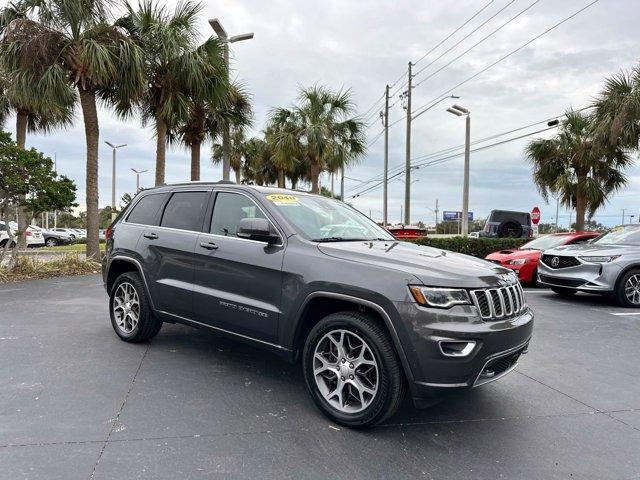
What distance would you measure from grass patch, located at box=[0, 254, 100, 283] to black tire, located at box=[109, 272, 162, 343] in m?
6.81

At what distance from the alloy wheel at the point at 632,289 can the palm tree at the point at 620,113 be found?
697cm

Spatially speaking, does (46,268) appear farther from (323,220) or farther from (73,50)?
(323,220)

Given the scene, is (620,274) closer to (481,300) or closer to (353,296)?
(481,300)

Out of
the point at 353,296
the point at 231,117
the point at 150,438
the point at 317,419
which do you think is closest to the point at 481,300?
the point at 353,296

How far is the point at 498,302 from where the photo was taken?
3.25 metres

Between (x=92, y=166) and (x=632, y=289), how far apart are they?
13.0 metres

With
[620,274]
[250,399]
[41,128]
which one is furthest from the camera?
[41,128]

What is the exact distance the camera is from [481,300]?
3.13m

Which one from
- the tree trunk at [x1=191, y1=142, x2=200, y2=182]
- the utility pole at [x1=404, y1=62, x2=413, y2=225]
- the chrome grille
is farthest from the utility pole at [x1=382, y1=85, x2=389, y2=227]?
the chrome grille

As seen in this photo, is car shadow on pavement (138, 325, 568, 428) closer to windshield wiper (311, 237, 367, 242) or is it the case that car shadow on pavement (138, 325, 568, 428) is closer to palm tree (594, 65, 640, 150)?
windshield wiper (311, 237, 367, 242)

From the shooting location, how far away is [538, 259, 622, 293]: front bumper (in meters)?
8.16

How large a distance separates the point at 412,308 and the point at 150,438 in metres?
1.89

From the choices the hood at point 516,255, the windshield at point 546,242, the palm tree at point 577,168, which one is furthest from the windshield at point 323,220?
the palm tree at point 577,168

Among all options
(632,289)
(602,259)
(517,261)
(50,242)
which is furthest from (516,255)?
(50,242)
